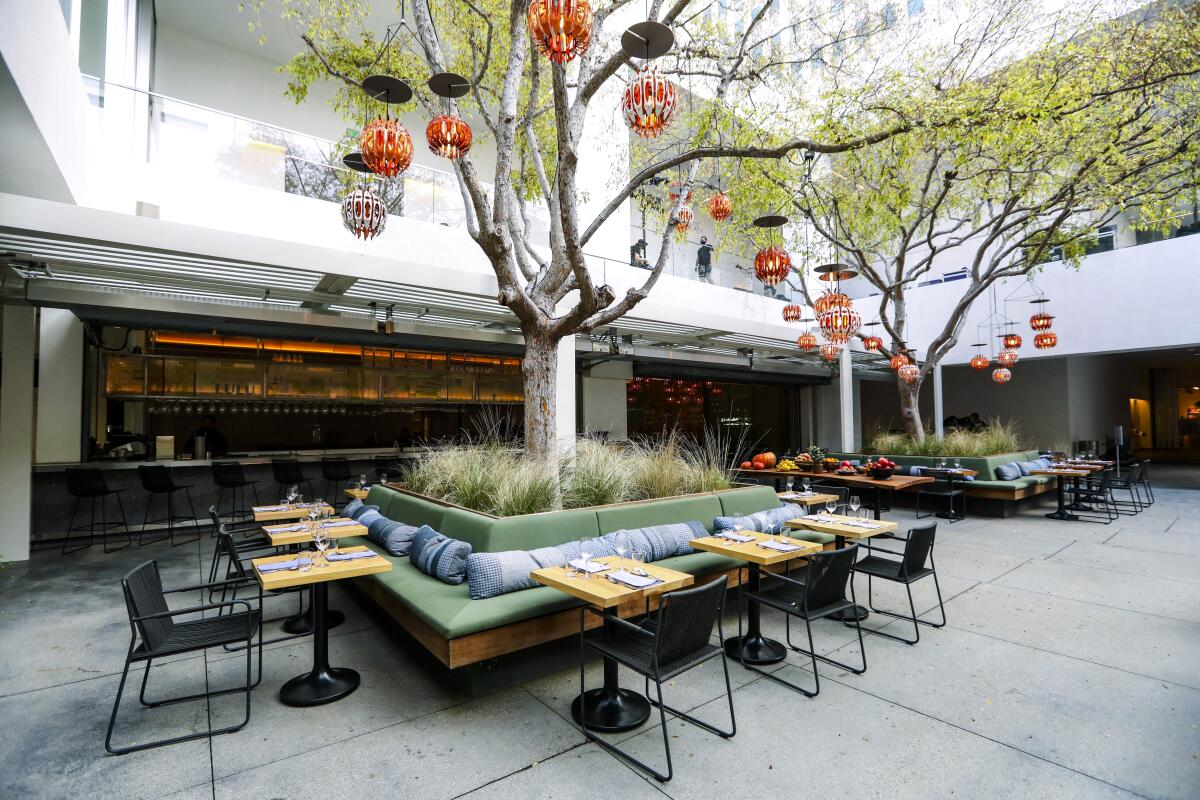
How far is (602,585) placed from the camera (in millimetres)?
3184

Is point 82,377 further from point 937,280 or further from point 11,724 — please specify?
point 937,280

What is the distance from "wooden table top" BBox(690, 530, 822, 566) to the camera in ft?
12.6

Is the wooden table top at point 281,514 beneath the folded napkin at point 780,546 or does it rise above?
above

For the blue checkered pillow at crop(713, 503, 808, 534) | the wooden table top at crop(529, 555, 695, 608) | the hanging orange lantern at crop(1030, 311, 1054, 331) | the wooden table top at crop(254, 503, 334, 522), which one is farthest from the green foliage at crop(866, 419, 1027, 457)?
the wooden table top at crop(254, 503, 334, 522)

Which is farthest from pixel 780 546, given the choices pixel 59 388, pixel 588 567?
pixel 59 388

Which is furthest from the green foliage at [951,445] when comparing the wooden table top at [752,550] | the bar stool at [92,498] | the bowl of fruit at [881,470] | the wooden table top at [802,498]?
the bar stool at [92,498]

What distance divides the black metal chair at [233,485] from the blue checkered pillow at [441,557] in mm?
4750

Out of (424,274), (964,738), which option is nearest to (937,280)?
(424,274)

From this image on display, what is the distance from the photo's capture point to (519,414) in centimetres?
1409

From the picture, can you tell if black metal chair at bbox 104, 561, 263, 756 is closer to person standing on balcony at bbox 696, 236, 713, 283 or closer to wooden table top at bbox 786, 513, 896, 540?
wooden table top at bbox 786, 513, 896, 540

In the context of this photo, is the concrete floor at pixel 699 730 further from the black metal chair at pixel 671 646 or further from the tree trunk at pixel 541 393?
the tree trunk at pixel 541 393

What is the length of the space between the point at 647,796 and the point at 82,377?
9.72 m

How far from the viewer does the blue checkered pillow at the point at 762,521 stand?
5.17 m

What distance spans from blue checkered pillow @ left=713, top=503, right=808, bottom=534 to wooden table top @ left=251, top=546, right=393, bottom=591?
2.86 meters
